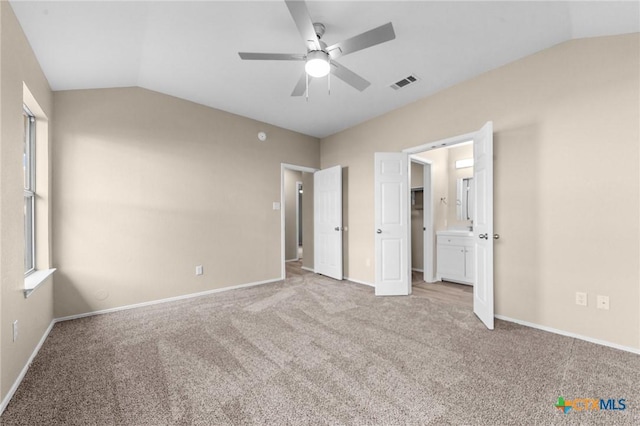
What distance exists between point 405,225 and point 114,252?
3.78m

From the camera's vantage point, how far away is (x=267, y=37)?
240cm

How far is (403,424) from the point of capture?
1.46 metres

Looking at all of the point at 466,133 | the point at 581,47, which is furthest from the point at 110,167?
the point at 581,47

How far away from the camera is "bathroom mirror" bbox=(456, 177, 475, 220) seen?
4801 millimetres

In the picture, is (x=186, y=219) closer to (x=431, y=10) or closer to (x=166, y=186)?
(x=166, y=186)

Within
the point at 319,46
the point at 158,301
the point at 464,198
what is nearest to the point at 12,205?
the point at 158,301

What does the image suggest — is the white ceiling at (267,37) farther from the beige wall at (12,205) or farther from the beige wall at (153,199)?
the beige wall at (153,199)

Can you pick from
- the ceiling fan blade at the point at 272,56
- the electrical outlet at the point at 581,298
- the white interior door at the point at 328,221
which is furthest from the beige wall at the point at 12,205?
the electrical outlet at the point at 581,298

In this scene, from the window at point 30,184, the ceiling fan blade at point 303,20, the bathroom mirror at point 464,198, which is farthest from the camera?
the bathroom mirror at point 464,198

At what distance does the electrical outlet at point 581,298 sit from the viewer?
2.45 m

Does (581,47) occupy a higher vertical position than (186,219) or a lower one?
higher

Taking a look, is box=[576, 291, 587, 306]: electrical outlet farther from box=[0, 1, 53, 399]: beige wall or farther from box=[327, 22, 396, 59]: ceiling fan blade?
box=[0, 1, 53, 399]: beige wall

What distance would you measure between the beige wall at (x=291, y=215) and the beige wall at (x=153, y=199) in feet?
7.76

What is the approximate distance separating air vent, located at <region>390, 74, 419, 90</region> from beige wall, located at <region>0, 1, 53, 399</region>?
3380 millimetres
